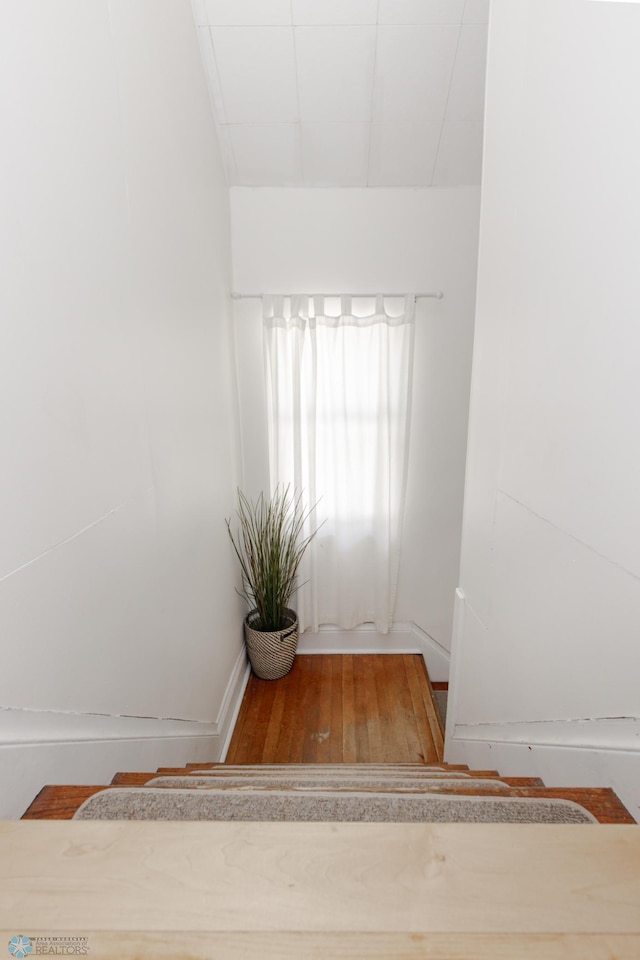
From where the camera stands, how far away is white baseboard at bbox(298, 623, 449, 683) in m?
3.38

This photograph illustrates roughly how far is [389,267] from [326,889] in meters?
2.89

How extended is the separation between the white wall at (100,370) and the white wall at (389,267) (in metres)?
0.75

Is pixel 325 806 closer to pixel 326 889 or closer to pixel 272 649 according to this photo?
pixel 326 889

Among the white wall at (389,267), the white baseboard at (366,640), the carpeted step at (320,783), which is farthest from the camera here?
the white baseboard at (366,640)

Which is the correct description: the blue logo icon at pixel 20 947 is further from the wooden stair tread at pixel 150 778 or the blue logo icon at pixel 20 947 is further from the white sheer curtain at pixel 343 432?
the white sheer curtain at pixel 343 432

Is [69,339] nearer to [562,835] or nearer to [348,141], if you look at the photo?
[562,835]

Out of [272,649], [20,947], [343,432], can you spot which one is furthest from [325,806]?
[343,432]

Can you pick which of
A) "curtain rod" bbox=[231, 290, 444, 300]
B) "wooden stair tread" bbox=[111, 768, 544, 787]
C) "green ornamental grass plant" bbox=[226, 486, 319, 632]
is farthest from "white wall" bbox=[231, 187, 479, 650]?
"wooden stair tread" bbox=[111, 768, 544, 787]

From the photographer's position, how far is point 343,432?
10.0ft

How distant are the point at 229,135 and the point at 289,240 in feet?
1.89

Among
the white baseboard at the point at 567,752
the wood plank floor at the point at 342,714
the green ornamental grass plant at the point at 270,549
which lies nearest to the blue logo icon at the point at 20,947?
the white baseboard at the point at 567,752

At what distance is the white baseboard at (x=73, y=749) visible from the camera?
88 centimetres

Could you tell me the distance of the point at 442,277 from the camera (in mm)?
2904

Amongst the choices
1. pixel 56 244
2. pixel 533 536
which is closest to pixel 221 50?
pixel 56 244
